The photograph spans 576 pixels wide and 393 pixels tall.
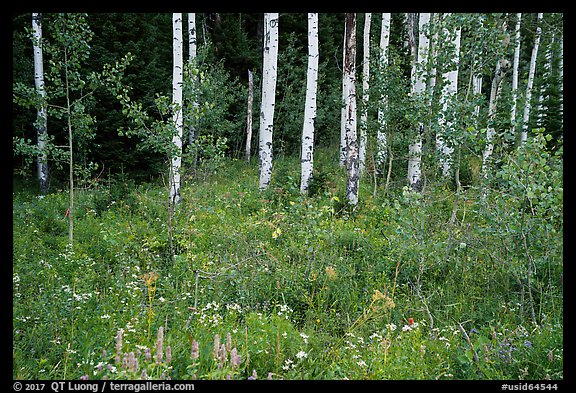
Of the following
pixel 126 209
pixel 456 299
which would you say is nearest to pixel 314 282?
pixel 456 299

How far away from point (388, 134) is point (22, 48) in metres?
13.1

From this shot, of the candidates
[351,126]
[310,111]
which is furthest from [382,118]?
[310,111]

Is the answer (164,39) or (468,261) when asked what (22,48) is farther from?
(468,261)

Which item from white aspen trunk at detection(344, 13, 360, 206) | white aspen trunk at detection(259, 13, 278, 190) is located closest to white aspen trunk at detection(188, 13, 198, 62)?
white aspen trunk at detection(259, 13, 278, 190)

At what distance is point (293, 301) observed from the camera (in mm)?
4707

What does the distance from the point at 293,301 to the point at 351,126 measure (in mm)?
4954

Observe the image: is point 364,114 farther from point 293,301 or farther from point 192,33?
point 293,301

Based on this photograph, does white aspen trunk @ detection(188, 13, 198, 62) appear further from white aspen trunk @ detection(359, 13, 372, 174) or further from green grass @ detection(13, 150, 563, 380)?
green grass @ detection(13, 150, 563, 380)

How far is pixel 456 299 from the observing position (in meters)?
4.78

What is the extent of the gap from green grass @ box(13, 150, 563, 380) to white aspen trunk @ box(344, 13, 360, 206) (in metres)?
1.31

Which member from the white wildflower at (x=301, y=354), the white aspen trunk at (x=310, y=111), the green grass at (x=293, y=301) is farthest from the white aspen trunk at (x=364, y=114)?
the white wildflower at (x=301, y=354)

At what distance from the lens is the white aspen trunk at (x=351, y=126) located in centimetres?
850

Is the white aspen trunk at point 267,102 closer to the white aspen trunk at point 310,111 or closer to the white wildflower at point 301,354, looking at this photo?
the white aspen trunk at point 310,111
